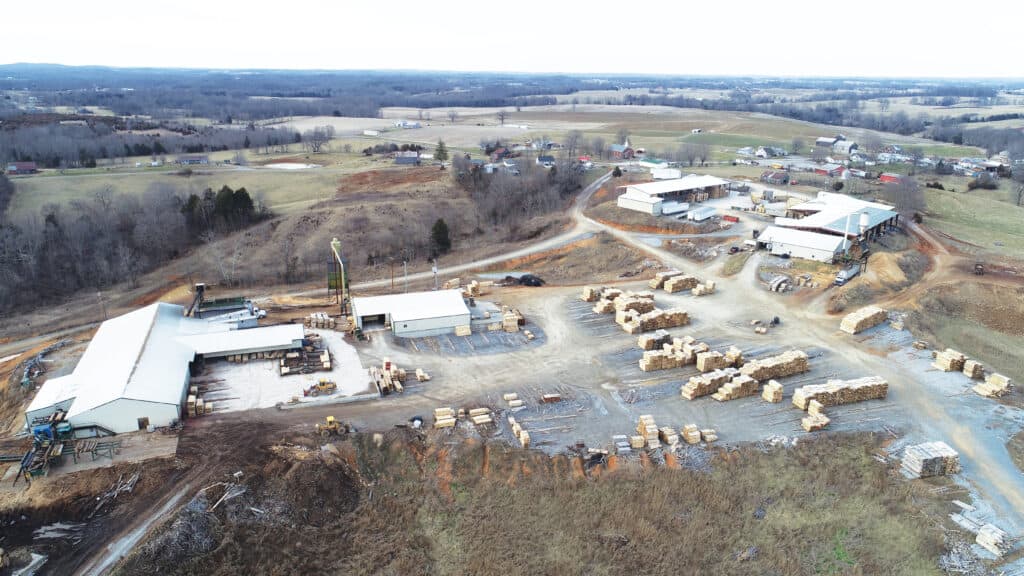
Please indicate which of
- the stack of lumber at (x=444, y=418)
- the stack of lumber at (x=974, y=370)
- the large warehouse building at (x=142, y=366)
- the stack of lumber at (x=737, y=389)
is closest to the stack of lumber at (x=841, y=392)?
the stack of lumber at (x=737, y=389)

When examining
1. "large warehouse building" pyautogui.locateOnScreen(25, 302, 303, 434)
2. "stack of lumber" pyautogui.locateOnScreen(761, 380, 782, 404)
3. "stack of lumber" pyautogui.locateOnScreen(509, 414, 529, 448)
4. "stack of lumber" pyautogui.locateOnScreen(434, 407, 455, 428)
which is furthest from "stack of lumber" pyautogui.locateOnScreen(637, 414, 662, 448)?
"large warehouse building" pyautogui.locateOnScreen(25, 302, 303, 434)

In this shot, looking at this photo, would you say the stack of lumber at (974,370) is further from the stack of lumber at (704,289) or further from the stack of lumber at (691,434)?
the stack of lumber at (691,434)

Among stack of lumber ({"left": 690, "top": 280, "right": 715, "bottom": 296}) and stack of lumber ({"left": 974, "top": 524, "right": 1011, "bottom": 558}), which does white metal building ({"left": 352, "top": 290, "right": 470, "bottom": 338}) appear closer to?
stack of lumber ({"left": 690, "top": 280, "right": 715, "bottom": 296})

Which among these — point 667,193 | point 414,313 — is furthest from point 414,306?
point 667,193

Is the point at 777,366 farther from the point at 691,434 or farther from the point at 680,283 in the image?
the point at 680,283

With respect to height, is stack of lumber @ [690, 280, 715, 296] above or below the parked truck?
below

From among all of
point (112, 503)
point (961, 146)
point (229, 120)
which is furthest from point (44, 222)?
point (961, 146)
